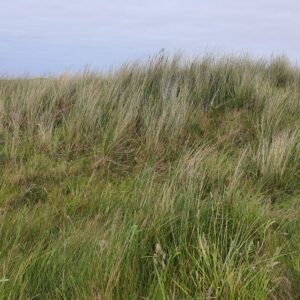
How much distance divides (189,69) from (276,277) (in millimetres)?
5619

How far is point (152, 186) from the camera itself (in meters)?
3.75

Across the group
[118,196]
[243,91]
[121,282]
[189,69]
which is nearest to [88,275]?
[121,282]

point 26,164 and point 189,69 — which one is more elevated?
point 189,69


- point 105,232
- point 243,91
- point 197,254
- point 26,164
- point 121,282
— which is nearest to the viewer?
point 121,282

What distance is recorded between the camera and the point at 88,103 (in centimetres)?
598

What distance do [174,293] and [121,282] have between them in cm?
31

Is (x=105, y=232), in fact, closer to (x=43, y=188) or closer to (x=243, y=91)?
(x=43, y=188)

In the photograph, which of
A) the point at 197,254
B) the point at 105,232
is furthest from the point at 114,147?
the point at 197,254

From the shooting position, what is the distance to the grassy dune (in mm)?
2422

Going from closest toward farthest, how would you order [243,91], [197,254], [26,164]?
[197,254]
[26,164]
[243,91]

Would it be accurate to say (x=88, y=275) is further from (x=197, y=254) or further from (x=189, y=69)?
(x=189, y=69)

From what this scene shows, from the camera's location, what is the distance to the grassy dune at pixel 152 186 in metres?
2.42

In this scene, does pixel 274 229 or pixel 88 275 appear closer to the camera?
pixel 88 275

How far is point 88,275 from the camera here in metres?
2.38
